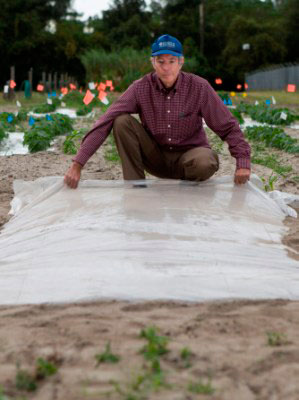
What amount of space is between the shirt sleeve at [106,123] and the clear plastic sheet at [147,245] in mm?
238

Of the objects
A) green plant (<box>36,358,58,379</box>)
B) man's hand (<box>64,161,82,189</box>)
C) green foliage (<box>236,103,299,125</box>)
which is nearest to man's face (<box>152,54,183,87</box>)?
man's hand (<box>64,161,82,189</box>)

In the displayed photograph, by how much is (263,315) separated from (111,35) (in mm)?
42742

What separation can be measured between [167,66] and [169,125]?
0.38 meters

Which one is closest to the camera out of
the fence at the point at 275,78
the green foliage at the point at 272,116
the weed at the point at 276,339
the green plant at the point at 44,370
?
the green plant at the point at 44,370

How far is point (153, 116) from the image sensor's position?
400 cm

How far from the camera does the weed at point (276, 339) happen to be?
6.56ft

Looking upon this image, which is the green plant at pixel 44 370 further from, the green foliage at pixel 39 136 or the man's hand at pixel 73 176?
the green foliage at pixel 39 136

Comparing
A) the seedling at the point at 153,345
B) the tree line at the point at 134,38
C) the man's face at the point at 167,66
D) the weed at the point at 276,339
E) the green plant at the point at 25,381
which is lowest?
the green plant at the point at 25,381

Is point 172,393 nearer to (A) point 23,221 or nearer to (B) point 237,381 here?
(B) point 237,381

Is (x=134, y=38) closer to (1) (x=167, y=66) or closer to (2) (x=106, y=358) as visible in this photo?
(1) (x=167, y=66)

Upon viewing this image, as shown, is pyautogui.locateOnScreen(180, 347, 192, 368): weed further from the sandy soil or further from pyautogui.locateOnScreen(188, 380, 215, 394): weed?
pyautogui.locateOnScreen(188, 380, 215, 394): weed

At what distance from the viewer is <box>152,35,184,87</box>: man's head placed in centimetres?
376

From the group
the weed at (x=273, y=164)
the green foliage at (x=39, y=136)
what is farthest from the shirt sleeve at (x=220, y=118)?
the green foliage at (x=39, y=136)

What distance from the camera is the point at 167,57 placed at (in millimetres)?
3799
